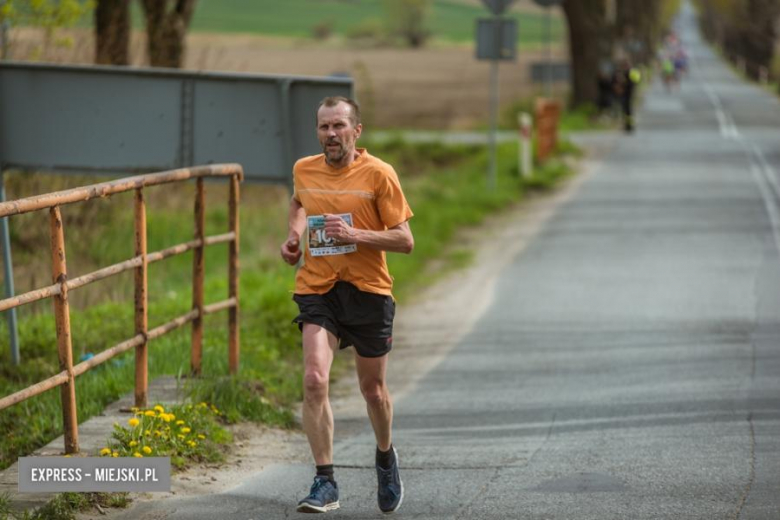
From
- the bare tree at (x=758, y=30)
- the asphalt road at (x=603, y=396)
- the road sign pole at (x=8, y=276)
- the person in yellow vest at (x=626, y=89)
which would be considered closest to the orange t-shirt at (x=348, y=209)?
the asphalt road at (x=603, y=396)

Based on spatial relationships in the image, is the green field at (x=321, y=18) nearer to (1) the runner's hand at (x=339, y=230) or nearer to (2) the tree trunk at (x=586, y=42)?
(2) the tree trunk at (x=586, y=42)

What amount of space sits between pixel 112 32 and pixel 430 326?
7.52 metres

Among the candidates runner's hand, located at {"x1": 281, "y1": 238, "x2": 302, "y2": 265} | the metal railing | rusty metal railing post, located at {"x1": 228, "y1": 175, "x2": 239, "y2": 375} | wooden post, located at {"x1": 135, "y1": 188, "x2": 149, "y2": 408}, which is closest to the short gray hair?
runner's hand, located at {"x1": 281, "y1": 238, "x2": 302, "y2": 265}

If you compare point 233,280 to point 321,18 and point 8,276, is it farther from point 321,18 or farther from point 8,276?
point 321,18

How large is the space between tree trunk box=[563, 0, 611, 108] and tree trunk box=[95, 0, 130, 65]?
25.1m

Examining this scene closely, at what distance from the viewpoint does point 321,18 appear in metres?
151

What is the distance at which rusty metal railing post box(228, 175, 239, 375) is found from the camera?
29.3ft

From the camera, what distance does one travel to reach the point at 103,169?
10.3 metres

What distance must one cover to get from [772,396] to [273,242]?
888 centimetres

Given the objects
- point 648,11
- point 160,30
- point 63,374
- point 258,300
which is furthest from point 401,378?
point 648,11

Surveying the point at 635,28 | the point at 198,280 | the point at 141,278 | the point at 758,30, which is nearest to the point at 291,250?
the point at 141,278

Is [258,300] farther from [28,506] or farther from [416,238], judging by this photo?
[28,506]

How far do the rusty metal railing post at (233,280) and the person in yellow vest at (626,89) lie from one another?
28.9 meters

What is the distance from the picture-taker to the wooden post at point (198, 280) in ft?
27.8
